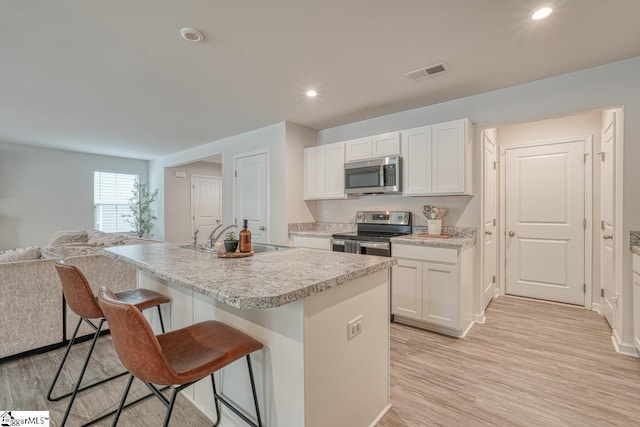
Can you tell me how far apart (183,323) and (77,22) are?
2085 millimetres

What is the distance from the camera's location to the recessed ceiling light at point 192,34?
77.7 inches

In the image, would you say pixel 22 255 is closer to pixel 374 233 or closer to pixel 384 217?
pixel 374 233

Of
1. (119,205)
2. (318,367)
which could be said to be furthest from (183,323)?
(119,205)

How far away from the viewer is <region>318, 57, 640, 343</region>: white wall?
2.38m

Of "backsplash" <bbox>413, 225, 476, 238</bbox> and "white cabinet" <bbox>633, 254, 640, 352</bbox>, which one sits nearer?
"white cabinet" <bbox>633, 254, 640, 352</bbox>

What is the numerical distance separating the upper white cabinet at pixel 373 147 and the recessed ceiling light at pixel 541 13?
5.39ft

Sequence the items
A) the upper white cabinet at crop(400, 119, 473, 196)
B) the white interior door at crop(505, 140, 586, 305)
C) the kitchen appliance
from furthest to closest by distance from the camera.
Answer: the white interior door at crop(505, 140, 586, 305), the kitchen appliance, the upper white cabinet at crop(400, 119, 473, 196)

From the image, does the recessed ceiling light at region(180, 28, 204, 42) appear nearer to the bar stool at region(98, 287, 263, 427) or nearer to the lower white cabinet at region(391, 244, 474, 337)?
the bar stool at region(98, 287, 263, 427)

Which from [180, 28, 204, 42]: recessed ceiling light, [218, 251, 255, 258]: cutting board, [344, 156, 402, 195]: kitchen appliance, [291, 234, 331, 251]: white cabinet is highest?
[180, 28, 204, 42]: recessed ceiling light

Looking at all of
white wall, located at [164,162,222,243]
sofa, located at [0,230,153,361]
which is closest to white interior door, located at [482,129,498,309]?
sofa, located at [0,230,153,361]

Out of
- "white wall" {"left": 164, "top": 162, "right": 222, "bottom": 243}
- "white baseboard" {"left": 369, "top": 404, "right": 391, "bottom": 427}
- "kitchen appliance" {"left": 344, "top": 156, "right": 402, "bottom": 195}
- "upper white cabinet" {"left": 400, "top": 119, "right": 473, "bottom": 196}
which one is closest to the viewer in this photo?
"white baseboard" {"left": 369, "top": 404, "right": 391, "bottom": 427}

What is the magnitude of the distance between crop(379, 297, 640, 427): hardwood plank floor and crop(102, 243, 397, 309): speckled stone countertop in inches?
39.5

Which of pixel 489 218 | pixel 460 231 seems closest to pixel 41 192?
pixel 460 231

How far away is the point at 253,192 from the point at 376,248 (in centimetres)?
227
